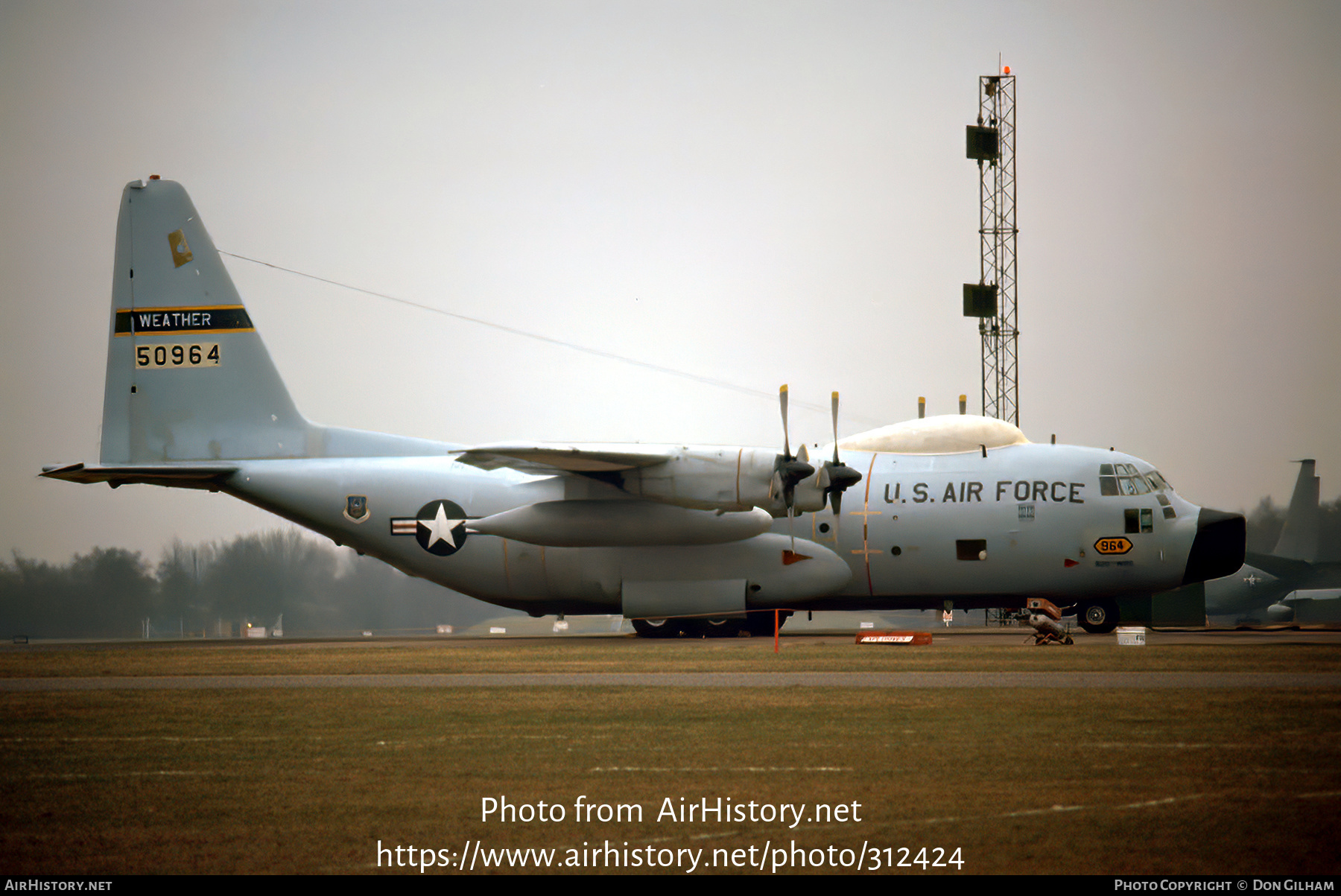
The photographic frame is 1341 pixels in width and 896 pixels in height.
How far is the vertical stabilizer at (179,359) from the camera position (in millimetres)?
28922

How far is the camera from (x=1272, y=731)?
953 cm

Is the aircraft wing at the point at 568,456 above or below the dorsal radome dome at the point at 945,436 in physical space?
below

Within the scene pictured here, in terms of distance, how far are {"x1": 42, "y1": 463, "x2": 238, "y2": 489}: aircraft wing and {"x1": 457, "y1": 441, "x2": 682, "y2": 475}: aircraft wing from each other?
25.3 feet

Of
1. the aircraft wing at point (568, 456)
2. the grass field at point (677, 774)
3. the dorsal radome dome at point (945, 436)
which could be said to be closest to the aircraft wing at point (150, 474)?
the aircraft wing at point (568, 456)

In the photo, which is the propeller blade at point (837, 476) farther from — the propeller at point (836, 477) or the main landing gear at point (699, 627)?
the main landing gear at point (699, 627)

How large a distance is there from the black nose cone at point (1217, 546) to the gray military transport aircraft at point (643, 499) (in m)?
0.04

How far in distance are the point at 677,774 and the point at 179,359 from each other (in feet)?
80.9

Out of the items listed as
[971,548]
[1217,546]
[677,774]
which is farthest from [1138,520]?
[677,774]

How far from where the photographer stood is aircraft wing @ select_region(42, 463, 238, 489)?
27203 mm

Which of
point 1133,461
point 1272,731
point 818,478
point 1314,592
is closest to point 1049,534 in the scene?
point 1133,461

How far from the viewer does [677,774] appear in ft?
26.9

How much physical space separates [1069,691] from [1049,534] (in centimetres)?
1357

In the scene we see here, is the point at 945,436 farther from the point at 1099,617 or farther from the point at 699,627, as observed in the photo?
the point at 699,627

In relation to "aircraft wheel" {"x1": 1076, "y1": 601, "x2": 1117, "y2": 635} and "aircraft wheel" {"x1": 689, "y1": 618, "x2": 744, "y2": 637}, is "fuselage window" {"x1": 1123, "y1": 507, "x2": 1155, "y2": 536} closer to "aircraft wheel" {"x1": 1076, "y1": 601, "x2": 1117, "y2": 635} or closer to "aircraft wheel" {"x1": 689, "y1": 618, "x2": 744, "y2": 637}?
"aircraft wheel" {"x1": 1076, "y1": 601, "x2": 1117, "y2": 635}
